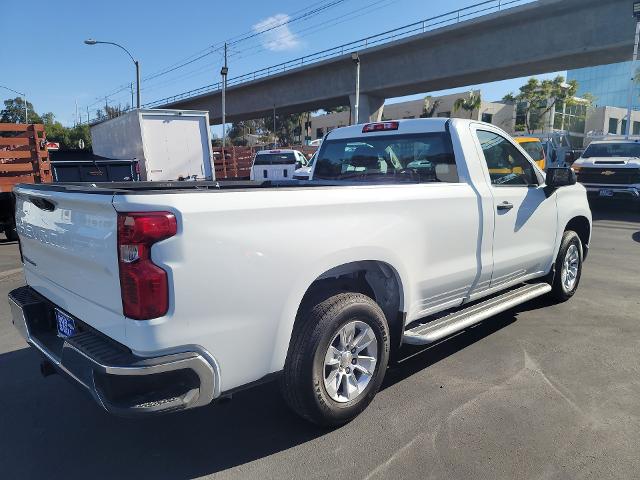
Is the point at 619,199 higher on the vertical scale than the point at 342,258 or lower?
Result: lower

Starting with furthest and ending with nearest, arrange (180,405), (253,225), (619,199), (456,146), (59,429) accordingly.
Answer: (619,199), (456,146), (59,429), (253,225), (180,405)

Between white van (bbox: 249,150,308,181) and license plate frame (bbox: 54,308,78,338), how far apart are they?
1742 centimetres

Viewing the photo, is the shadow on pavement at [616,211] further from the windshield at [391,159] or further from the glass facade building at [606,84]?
the glass facade building at [606,84]

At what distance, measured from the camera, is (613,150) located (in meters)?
14.7

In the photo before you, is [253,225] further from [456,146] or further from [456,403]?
[456,146]

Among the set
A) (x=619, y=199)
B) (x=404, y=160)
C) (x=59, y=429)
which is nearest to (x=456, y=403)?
(x=404, y=160)

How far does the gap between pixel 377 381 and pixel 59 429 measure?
206 cm

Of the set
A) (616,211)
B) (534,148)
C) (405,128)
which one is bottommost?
(616,211)

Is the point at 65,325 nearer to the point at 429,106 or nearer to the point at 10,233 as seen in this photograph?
the point at 10,233

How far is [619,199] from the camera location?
44.4 ft

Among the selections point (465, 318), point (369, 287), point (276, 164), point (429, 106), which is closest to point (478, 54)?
point (276, 164)

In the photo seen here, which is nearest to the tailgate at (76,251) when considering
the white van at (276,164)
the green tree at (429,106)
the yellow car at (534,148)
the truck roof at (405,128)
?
the truck roof at (405,128)

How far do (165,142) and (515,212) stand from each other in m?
12.1

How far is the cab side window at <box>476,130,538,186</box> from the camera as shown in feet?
13.7
